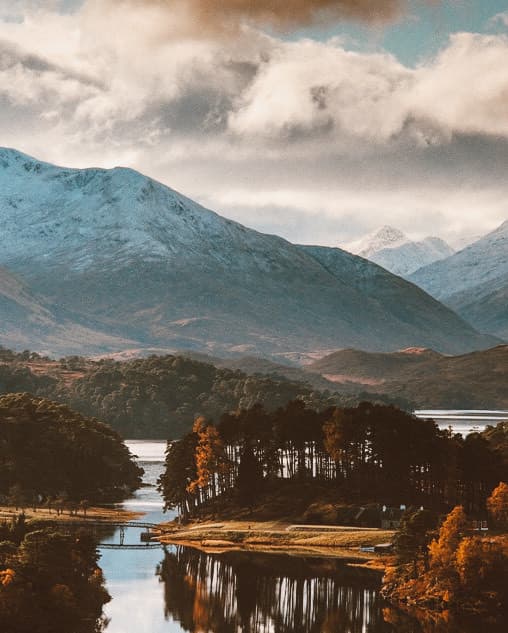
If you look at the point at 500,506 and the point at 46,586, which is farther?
the point at 500,506

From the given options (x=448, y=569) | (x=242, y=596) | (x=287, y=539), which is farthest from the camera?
(x=287, y=539)

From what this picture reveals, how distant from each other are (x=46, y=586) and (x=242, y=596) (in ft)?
93.9

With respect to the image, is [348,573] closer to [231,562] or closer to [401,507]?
[231,562]

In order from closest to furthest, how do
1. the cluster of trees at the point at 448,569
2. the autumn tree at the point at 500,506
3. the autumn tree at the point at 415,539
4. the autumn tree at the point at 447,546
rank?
the cluster of trees at the point at 448,569 < the autumn tree at the point at 447,546 < the autumn tree at the point at 415,539 < the autumn tree at the point at 500,506

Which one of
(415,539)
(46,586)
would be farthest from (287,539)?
(46,586)

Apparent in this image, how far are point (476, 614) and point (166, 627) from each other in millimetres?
31390

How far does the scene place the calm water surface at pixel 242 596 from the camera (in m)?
136

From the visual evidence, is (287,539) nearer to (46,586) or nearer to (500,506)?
(500,506)

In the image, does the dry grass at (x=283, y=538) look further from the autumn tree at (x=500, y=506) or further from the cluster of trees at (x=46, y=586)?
the cluster of trees at (x=46, y=586)

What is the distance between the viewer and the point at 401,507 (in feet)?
654

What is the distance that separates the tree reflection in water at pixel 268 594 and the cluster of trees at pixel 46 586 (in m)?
10.1

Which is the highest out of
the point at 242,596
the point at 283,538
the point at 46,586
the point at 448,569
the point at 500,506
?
the point at 500,506

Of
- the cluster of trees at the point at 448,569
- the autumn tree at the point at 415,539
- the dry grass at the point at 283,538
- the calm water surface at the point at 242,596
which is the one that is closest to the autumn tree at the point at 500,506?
the dry grass at the point at 283,538

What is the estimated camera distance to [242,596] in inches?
5984
